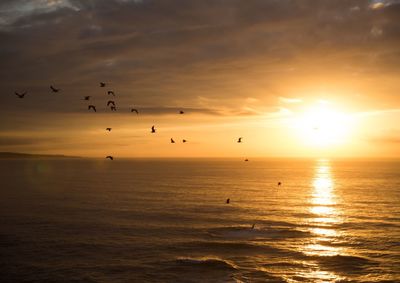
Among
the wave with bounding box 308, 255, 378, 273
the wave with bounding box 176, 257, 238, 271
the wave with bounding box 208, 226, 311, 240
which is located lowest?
the wave with bounding box 308, 255, 378, 273

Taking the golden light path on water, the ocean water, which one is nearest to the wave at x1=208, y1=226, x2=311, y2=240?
the ocean water

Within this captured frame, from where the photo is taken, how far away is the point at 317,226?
73.7m

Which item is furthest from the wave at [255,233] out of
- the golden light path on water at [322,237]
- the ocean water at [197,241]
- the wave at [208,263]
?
the wave at [208,263]

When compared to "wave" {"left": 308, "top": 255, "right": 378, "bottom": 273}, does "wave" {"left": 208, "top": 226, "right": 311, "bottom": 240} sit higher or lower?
higher

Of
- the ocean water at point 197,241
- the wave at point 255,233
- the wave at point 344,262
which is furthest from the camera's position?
the wave at point 255,233

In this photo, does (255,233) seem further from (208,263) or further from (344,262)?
(208,263)

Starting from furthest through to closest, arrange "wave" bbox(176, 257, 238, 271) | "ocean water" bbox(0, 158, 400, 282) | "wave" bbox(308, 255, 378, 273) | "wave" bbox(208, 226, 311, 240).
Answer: "wave" bbox(208, 226, 311, 240)
"wave" bbox(176, 257, 238, 271)
"wave" bbox(308, 255, 378, 273)
"ocean water" bbox(0, 158, 400, 282)

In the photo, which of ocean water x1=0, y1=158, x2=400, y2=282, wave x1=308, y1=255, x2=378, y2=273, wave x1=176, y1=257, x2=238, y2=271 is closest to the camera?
ocean water x1=0, y1=158, x2=400, y2=282

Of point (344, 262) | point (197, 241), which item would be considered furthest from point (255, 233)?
point (344, 262)

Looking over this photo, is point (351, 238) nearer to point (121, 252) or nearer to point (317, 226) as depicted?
point (317, 226)

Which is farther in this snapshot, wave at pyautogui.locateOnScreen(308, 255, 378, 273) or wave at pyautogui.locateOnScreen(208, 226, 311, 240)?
wave at pyautogui.locateOnScreen(208, 226, 311, 240)

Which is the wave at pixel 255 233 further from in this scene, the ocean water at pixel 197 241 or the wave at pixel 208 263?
the wave at pixel 208 263

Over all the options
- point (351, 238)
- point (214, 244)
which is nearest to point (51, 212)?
point (214, 244)

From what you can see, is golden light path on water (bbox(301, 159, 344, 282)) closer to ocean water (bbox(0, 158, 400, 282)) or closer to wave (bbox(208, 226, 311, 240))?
ocean water (bbox(0, 158, 400, 282))
